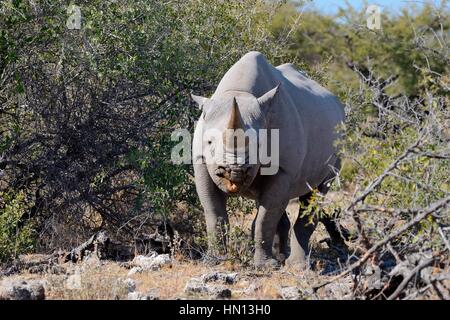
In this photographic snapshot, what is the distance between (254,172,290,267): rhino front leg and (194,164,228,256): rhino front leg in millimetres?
327

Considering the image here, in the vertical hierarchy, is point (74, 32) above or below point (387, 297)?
above

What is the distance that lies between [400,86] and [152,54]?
14307mm

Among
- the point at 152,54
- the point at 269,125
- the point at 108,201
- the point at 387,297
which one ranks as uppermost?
the point at 152,54

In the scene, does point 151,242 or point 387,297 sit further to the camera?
point 151,242

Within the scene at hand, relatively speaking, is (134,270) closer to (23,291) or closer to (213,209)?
(213,209)

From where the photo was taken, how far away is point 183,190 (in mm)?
10844

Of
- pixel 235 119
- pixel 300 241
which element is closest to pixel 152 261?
pixel 235 119

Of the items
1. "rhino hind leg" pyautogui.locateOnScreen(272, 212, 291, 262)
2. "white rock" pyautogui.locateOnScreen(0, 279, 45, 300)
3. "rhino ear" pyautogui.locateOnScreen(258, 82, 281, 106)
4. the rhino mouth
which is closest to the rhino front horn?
the rhino mouth

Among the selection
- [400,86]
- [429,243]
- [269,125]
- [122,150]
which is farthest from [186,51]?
[400,86]

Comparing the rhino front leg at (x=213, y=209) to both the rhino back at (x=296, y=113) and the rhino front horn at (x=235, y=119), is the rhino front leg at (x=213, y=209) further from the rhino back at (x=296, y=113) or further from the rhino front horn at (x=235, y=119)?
the rhino front horn at (x=235, y=119)

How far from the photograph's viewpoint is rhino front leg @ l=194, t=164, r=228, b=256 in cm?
898

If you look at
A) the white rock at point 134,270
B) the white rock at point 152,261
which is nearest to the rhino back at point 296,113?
the white rock at point 152,261

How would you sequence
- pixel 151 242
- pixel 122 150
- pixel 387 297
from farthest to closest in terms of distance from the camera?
pixel 122 150
pixel 151 242
pixel 387 297

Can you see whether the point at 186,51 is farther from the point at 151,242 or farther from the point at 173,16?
the point at 151,242
